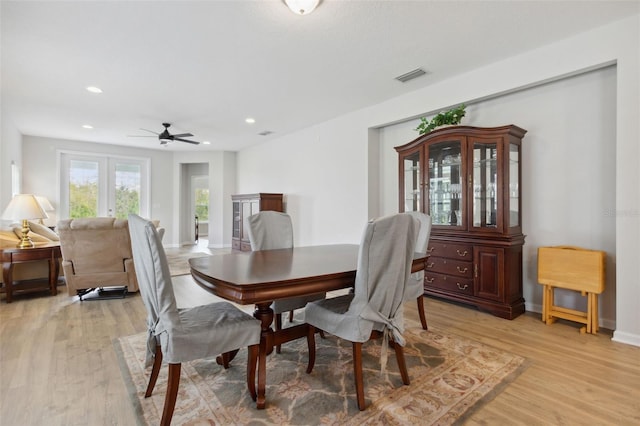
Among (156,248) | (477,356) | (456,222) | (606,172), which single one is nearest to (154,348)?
(156,248)

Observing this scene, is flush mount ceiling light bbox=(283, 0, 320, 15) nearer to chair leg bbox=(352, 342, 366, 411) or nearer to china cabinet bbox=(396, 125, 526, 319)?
china cabinet bbox=(396, 125, 526, 319)

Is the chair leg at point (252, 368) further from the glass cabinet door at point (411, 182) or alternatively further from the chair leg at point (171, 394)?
the glass cabinet door at point (411, 182)

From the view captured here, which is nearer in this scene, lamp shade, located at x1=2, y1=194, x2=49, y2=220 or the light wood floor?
the light wood floor

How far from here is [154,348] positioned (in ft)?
5.37

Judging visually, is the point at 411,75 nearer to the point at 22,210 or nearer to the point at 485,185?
the point at 485,185

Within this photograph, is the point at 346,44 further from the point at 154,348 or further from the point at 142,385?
the point at 142,385

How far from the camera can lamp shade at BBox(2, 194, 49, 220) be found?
369cm

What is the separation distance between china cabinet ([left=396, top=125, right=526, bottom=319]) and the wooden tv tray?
25 cm

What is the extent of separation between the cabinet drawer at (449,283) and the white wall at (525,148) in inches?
25.3

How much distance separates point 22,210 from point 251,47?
3.37 metres

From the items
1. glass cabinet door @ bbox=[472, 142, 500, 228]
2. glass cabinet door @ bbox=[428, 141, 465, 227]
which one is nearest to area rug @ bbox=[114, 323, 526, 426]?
glass cabinet door @ bbox=[472, 142, 500, 228]

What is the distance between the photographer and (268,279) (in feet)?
4.91

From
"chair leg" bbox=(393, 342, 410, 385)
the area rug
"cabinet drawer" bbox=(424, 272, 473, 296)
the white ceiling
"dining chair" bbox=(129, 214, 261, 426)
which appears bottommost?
the area rug

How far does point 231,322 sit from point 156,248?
533mm
